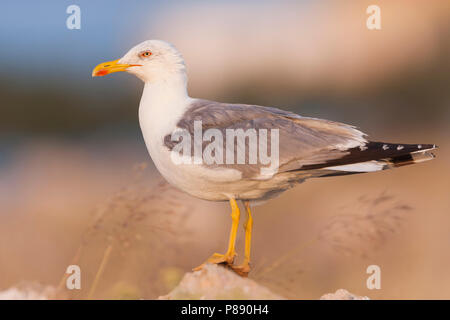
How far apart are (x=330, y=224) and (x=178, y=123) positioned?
3.73 feet

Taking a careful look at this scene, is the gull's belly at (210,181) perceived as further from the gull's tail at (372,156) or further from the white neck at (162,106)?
the gull's tail at (372,156)

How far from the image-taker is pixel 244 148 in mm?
4156

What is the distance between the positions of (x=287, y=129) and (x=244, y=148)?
0.30 metres

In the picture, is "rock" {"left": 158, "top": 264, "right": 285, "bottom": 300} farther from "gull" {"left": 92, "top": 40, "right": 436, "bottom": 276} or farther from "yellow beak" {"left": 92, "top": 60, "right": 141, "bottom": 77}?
"yellow beak" {"left": 92, "top": 60, "right": 141, "bottom": 77}

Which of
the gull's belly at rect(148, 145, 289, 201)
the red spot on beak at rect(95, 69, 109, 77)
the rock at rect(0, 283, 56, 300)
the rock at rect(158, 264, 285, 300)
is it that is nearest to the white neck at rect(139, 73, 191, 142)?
the gull's belly at rect(148, 145, 289, 201)

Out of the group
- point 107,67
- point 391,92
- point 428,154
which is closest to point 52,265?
point 107,67

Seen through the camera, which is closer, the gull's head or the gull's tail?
the gull's tail

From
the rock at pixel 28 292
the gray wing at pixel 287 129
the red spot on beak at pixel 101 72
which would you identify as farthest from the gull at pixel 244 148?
the rock at pixel 28 292

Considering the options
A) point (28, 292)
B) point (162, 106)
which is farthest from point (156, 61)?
point (28, 292)

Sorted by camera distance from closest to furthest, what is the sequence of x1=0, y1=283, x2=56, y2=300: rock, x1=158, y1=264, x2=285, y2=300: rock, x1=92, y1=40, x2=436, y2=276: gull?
x1=158, y1=264, x2=285, y2=300: rock, x1=0, y1=283, x2=56, y2=300: rock, x1=92, y1=40, x2=436, y2=276: gull

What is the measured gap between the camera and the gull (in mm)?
4039

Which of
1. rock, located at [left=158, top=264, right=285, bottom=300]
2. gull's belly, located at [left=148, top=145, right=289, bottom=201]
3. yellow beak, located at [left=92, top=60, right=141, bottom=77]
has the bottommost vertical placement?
rock, located at [left=158, top=264, right=285, bottom=300]

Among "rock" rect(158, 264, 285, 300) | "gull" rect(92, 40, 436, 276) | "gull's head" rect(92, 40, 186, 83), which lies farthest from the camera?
"gull's head" rect(92, 40, 186, 83)

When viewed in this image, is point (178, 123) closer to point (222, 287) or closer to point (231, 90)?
point (222, 287)
